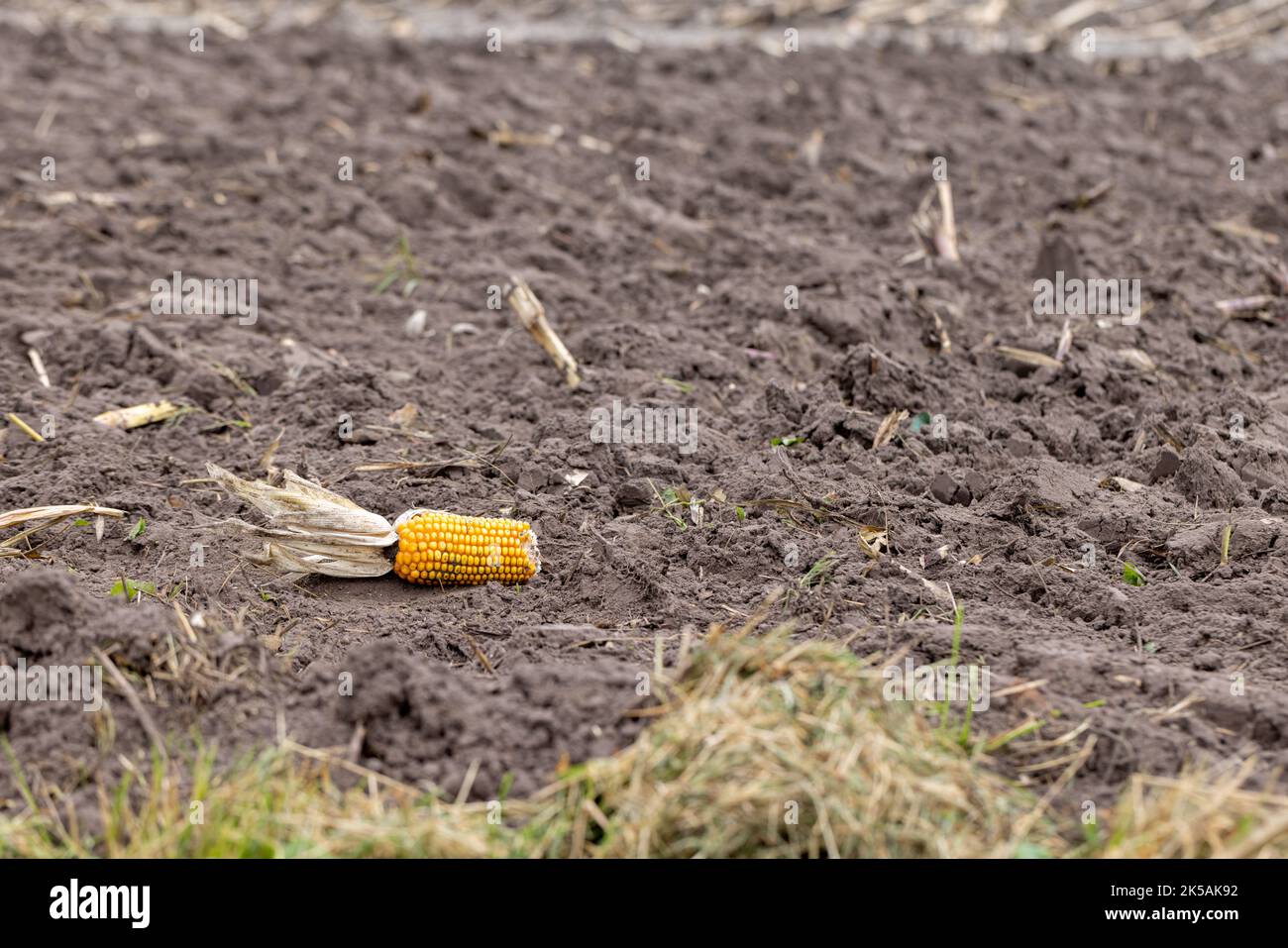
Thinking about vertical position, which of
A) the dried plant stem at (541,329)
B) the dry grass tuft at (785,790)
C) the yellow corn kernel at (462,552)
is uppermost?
the dried plant stem at (541,329)

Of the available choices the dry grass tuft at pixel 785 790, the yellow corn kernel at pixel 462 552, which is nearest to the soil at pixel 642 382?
the yellow corn kernel at pixel 462 552

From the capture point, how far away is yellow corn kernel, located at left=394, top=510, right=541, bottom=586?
150 inches

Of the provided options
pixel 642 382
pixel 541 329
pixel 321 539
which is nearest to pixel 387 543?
pixel 321 539

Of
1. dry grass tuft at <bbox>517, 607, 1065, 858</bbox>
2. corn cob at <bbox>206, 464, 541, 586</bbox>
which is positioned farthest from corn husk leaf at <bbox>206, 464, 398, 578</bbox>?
dry grass tuft at <bbox>517, 607, 1065, 858</bbox>

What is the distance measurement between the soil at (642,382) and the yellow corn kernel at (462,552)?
7cm

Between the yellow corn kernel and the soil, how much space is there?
0.22 ft

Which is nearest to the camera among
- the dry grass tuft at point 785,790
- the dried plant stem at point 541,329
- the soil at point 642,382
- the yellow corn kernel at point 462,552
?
the dry grass tuft at point 785,790

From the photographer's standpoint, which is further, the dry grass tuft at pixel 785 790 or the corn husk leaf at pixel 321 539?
the corn husk leaf at pixel 321 539

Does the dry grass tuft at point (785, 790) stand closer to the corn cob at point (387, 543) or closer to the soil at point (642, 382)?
the soil at point (642, 382)

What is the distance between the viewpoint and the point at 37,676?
3066 mm

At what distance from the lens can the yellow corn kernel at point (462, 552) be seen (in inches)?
150

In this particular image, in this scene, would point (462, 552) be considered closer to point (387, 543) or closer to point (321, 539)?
point (387, 543)

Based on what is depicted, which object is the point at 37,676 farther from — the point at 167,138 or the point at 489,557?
the point at 167,138

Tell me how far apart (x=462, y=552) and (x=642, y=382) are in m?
1.36
